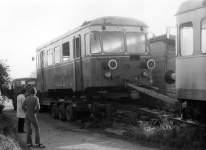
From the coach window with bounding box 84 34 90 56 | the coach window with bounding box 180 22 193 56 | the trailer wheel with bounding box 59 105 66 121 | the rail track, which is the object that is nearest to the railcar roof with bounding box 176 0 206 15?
the coach window with bounding box 180 22 193 56

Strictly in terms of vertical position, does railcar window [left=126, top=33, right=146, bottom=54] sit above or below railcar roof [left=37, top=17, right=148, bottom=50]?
below

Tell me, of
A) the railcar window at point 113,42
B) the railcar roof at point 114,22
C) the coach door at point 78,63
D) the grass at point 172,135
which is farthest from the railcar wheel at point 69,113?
the grass at point 172,135

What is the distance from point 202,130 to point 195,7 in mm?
3058

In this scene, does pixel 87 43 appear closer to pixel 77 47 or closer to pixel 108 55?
pixel 108 55

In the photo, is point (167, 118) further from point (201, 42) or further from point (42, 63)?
point (42, 63)

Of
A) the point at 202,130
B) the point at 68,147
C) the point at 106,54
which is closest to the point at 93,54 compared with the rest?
the point at 106,54

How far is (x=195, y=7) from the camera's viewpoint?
9.69 metres

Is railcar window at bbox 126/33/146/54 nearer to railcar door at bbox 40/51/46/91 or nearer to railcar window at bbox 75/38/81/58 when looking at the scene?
railcar window at bbox 75/38/81/58

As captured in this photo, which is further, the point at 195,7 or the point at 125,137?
the point at 125,137

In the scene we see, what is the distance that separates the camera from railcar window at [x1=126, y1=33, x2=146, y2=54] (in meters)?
14.8

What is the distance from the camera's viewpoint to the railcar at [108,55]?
1420 cm

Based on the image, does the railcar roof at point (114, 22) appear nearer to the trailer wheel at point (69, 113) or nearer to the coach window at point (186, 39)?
the trailer wheel at point (69, 113)

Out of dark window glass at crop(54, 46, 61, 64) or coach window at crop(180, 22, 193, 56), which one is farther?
dark window glass at crop(54, 46, 61, 64)

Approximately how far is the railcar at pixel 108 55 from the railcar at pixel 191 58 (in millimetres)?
4181
